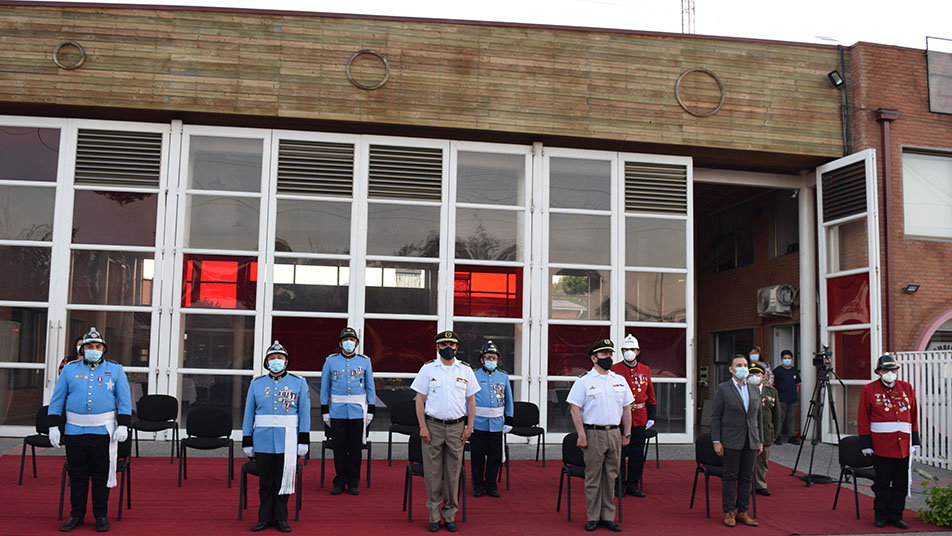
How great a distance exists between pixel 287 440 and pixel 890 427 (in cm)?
648

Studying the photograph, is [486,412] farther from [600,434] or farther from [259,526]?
[259,526]

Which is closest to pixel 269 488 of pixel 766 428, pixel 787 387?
pixel 766 428

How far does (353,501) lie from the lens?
371 inches

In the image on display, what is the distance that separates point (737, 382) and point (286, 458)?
478 centimetres

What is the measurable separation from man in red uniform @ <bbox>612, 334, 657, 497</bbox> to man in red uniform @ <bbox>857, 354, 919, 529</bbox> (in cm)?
248

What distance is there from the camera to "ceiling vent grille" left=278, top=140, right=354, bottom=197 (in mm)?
14266

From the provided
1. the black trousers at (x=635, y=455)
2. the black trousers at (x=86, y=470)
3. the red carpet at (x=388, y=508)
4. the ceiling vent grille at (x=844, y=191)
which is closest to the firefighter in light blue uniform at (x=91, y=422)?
the black trousers at (x=86, y=470)

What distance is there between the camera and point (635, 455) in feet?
33.7

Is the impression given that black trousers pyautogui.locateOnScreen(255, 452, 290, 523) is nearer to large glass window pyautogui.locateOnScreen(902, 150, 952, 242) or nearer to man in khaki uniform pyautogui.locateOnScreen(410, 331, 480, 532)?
man in khaki uniform pyautogui.locateOnScreen(410, 331, 480, 532)

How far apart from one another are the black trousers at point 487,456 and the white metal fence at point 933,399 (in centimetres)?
704

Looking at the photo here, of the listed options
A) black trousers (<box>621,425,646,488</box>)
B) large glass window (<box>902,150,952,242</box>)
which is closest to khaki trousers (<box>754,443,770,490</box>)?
black trousers (<box>621,425,646,488</box>)

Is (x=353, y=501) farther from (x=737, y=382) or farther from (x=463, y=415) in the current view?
(x=737, y=382)

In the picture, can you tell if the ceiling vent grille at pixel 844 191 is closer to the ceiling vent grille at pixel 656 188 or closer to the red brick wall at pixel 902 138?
the red brick wall at pixel 902 138

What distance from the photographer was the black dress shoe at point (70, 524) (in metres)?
7.75
